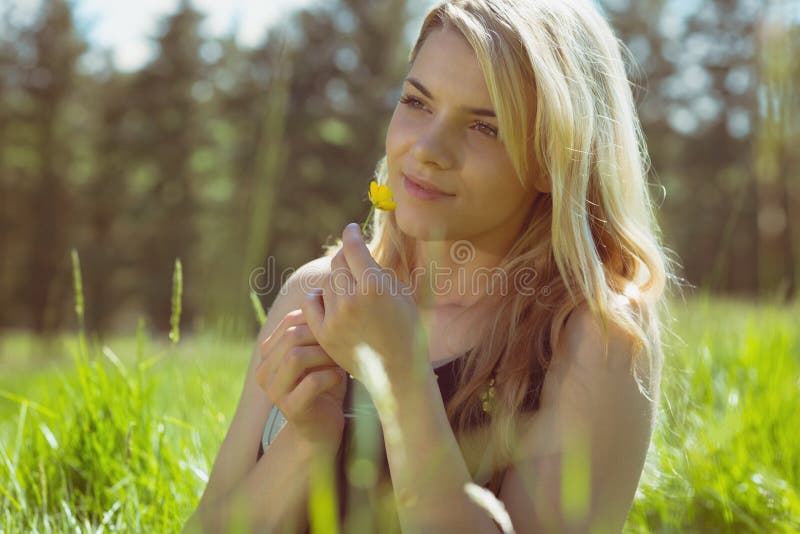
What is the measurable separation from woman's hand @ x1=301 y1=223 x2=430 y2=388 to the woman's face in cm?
38

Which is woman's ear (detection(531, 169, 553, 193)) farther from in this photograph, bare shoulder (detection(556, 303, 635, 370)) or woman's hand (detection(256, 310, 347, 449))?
woman's hand (detection(256, 310, 347, 449))

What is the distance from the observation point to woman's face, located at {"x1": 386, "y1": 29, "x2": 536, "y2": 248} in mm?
1836

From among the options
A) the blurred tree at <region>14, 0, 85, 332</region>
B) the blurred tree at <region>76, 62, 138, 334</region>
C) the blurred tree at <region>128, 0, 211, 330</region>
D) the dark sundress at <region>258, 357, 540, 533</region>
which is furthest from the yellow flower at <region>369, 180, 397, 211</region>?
the blurred tree at <region>76, 62, 138, 334</region>

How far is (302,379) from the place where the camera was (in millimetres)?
1637

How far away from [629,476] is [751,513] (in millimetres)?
745

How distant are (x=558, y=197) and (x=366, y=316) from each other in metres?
0.66

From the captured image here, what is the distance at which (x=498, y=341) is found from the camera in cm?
184

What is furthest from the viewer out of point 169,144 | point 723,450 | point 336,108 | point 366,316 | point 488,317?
point 169,144

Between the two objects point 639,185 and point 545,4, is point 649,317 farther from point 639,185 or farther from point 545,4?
point 545,4

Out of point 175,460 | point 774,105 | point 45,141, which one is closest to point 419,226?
point 774,105

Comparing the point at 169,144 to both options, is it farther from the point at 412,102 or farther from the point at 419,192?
the point at 419,192

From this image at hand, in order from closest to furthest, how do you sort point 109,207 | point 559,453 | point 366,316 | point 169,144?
point 366,316, point 559,453, point 169,144, point 109,207

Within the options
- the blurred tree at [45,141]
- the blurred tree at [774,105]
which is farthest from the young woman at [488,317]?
the blurred tree at [45,141]

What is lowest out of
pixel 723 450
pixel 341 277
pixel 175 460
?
pixel 723 450
